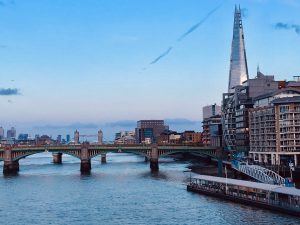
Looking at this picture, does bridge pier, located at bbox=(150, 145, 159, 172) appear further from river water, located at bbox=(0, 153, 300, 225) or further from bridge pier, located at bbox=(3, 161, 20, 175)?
river water, located at bbox=(0, 153, 300, 225)

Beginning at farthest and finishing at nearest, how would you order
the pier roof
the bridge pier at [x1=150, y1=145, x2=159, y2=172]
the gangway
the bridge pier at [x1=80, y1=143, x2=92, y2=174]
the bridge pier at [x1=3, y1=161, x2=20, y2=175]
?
1. the bridge pier at [x1=150, y1=145, x2=159, y2=172]
2. the bridge pier at [x1=80, y1=143, x2=92, y2=174]
3. the bridge pier at [x1=3, y1=161, x2=20, y2=175]
4. the gangway
5. the pier roof

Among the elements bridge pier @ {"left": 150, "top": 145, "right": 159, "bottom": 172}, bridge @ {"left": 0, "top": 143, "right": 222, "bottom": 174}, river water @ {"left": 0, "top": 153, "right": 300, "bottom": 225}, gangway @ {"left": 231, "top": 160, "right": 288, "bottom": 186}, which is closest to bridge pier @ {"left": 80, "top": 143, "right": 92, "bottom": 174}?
bridge @ {"left": 0, "top": 143, "right": 222, "bottom": 174}

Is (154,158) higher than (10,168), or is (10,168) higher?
(154,158)

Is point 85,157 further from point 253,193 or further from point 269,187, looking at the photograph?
point 269,187

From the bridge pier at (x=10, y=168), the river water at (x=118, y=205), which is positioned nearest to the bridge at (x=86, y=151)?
the bridge pier at (x=10, y=168)

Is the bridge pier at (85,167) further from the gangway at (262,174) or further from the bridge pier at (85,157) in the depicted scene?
the gangway at (262,174)

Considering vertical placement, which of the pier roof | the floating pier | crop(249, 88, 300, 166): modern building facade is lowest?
the floating pier

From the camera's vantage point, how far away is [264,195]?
8019 centimetres

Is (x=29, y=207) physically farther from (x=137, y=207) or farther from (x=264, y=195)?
(x=264, y=195)

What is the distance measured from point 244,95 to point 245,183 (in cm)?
8271

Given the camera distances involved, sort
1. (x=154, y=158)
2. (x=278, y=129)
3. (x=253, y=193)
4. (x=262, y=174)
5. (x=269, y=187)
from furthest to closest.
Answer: (x=154, y=158)
(x=278, y=129)
(x=262, y=174)
(x=253, y=193)
(x=269, y=187)

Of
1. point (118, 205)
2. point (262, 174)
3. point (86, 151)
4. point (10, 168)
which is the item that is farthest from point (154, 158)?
point (118, 205)

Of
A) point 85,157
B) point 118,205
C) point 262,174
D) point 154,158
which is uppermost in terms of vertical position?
point 85,157

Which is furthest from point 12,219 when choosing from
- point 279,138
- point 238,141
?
point 238,141
